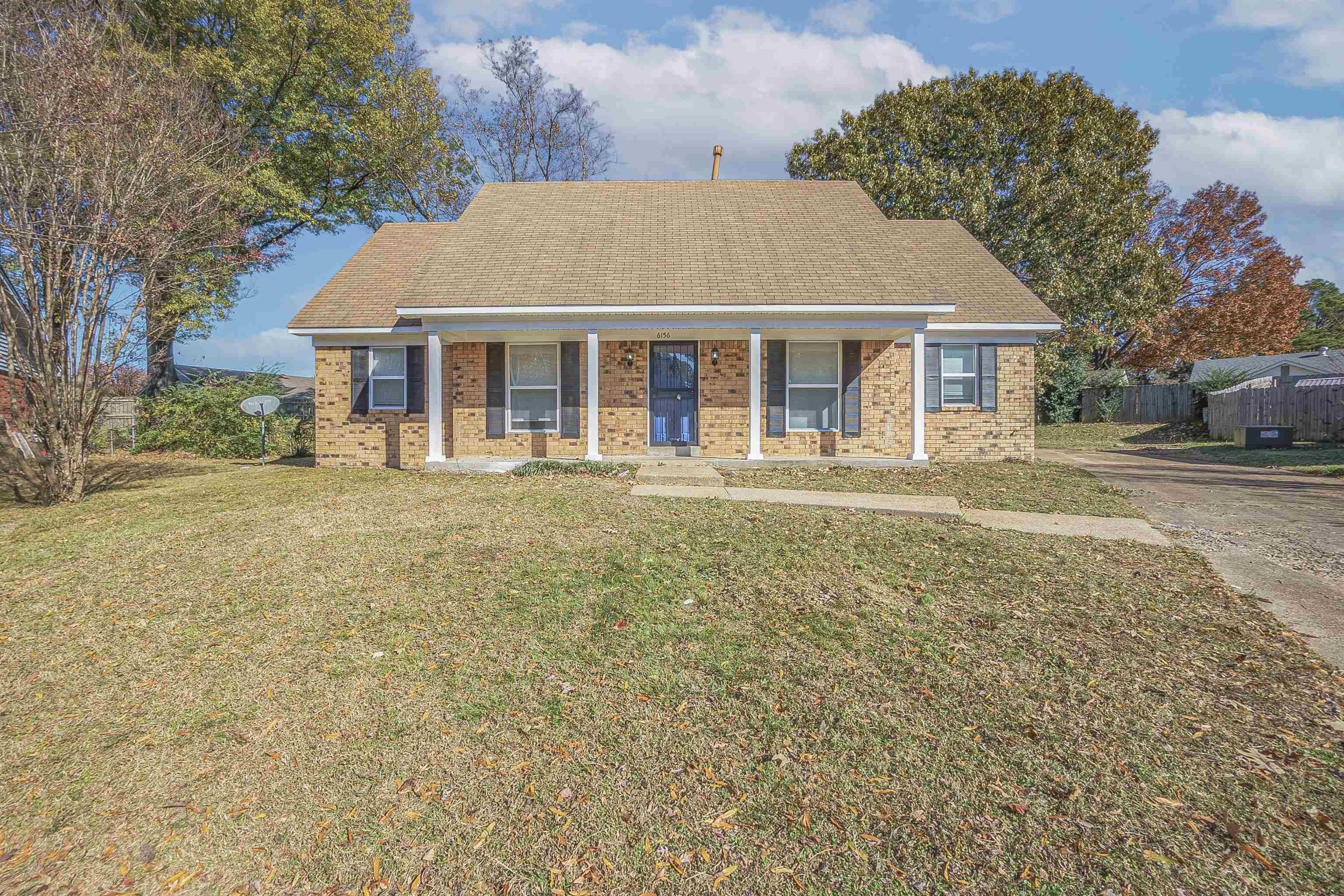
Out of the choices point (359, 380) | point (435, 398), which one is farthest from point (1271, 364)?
point (359, 380)

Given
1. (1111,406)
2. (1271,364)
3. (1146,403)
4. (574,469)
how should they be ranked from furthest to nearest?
(1271,364), (1111,406), (1146,403), (574,469)

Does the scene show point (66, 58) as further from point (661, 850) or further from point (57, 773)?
point (661, 850)

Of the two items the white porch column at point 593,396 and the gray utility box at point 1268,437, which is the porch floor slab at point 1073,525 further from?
the gray utility box at point 1268,437

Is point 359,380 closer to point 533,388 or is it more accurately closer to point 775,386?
point 533,388

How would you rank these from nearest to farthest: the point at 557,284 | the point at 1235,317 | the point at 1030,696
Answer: the point at 1030,696 → the point at 557,284 → the point at 1235,317

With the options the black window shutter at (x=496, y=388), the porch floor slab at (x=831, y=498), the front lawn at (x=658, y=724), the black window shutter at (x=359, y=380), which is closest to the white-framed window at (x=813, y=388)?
the porch floor slab at (x=831, y=498)

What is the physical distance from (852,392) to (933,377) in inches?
71.7

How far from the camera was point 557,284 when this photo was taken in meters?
10.9

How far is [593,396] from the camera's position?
10797 millimetres

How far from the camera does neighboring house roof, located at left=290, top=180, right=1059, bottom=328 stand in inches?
422

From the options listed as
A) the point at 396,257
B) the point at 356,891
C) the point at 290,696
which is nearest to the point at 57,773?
the point at 290,696

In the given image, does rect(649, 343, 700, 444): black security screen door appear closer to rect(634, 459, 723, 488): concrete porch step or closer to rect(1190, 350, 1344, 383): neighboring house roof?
rect(634, 459, 723, 488): concrete porch step

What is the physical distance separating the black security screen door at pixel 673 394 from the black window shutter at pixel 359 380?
18.4 ft

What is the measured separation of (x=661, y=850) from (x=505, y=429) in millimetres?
10147
